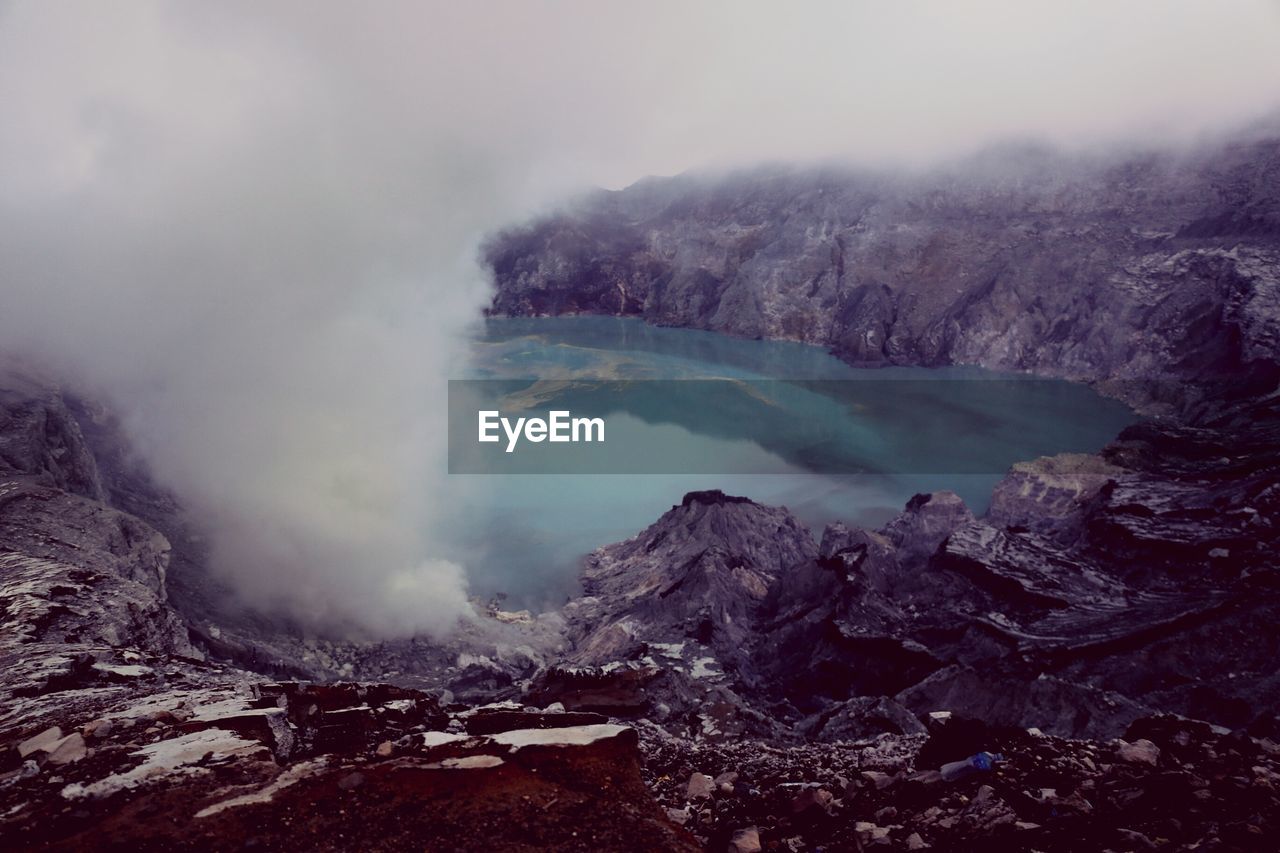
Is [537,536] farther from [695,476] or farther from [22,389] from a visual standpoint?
[22,389]

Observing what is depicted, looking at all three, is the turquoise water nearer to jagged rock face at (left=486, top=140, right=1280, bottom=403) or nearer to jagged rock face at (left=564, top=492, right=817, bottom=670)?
jagged rock face at (left=564, top=492, right=817, bottom=670)

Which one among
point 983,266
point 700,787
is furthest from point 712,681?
point 983,266

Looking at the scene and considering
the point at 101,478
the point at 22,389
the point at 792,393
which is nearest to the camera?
the point at 22,389

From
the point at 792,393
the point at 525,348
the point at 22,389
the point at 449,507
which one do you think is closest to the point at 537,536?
the point at 449,507

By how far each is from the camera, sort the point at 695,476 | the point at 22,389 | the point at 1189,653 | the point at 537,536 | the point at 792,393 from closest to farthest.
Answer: the point at 1189,653 → the point at 22,389 → the point at 537,536 → the point at 695,476 → the point at 792,393

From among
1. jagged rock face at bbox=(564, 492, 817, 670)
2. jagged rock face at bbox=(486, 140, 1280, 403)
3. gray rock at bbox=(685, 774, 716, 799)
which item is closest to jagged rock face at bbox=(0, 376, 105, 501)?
jagged rock face at bbox=(564, 492, 817, 670)

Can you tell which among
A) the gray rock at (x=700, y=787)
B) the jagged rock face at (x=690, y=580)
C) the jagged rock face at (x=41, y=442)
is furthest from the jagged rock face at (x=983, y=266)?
the jagged rock face at (x=41, y=442)
